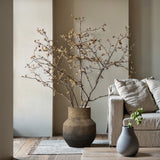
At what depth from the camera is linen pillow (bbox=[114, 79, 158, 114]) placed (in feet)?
13.0

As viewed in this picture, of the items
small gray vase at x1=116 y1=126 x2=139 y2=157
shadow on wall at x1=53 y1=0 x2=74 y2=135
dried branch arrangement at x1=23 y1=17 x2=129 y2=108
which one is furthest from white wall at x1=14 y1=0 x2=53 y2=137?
small gray vase at x1=116 y1=126 x2=139 y2=157

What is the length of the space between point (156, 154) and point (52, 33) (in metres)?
2.88

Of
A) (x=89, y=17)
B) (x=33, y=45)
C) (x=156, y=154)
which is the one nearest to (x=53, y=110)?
(x=33, y=45)

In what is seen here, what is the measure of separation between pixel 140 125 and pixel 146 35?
191 centimetres

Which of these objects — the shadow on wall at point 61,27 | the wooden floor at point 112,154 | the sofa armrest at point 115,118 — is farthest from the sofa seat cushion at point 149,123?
the shadow on wall at point 61,27

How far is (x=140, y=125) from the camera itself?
363 cm

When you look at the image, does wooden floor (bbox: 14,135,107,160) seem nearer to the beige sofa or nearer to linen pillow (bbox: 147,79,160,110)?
the beige sofa

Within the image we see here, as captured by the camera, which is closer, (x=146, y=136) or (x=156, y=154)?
(x=156, y=154)

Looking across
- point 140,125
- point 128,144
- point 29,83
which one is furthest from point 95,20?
point 128,144

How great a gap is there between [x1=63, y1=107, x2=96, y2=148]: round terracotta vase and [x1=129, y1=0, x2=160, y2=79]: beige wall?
1.44 metres

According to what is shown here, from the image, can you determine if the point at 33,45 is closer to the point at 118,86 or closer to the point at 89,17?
the point at 89,17

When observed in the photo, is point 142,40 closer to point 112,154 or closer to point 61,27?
point 61,27

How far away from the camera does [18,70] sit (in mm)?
4699
